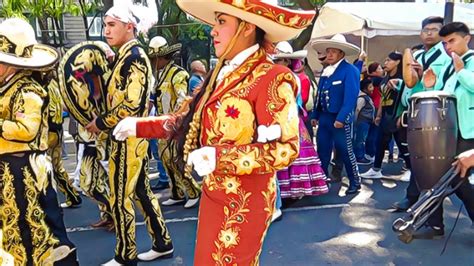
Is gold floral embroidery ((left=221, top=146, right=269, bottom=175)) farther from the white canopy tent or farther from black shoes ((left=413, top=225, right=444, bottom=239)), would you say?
the white canopy tent

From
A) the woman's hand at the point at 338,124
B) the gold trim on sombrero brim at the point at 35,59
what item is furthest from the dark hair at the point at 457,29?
the gold trim on sombrero brim at the point at 35,59

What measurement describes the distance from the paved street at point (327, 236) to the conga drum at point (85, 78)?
1221 mm

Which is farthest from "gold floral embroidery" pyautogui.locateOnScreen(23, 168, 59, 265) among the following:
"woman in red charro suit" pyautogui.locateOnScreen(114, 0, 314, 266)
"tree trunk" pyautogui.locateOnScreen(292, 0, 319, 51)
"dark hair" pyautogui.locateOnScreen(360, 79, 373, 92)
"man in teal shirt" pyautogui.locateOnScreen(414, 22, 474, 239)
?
"tree trunk" pyautogui.locateOnScreen(292, 0, 319, 51)

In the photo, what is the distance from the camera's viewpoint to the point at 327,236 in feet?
15.1

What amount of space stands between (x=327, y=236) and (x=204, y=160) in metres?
2.86

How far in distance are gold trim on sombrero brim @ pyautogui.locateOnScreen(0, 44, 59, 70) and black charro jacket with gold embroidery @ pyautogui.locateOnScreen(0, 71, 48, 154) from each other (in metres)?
0.07

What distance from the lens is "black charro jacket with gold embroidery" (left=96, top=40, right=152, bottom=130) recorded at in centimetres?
334

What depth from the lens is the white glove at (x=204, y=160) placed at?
1.98m

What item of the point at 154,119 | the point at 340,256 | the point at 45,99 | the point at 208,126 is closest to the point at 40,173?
the point at 45,99

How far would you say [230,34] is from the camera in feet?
7.35

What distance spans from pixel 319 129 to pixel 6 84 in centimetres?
393

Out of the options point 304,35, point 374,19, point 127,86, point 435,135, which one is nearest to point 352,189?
point 435,135

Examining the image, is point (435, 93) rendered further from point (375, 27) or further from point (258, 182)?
point (375, 27)

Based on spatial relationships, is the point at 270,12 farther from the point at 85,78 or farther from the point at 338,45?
the point at 338,45
